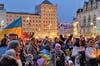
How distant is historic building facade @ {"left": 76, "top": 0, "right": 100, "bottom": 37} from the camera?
69.8 metres

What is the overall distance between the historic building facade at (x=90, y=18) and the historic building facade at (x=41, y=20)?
1208 inches

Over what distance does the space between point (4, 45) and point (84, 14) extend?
73219 millimetres

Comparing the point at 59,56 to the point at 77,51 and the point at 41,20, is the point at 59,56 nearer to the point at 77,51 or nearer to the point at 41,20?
the point at 77,51

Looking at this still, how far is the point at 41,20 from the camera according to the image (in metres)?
110

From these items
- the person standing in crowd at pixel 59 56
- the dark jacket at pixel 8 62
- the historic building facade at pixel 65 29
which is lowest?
the person standing in crowd at pixel 59 56

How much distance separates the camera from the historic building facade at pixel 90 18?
69806 mm

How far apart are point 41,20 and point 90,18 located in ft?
134

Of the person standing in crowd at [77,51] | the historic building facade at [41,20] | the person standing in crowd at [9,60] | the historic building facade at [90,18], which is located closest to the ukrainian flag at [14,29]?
the person standing in crowd at [77,51]

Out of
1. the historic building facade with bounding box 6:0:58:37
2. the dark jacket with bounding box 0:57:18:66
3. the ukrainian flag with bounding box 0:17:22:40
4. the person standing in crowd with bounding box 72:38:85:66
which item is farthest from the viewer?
the historic building facade with bounding box 6:0:58:37

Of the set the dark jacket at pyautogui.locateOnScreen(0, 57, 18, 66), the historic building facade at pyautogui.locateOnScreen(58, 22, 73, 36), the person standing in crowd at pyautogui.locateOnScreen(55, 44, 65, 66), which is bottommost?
the person standing in crowd at pyautogui.locateOnScreen(55, 44, 65, 66)

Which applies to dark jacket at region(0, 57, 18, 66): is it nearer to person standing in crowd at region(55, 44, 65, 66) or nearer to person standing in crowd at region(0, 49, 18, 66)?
person standing in crowd at region(0, 49, 18, 66)

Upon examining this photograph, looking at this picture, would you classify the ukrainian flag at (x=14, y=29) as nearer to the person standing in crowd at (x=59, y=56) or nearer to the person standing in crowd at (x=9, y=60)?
the person standing in crowd at (x=59, y=56)

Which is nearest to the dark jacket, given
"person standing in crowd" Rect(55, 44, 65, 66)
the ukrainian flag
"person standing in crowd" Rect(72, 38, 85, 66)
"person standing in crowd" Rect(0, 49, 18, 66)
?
"person standing in crowd" Rect(0, 49, 18, 66)

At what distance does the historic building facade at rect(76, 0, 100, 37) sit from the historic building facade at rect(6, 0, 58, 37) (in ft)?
101
